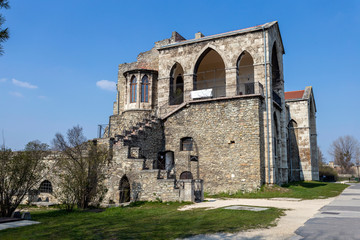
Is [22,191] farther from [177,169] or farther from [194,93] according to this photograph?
[194,93]

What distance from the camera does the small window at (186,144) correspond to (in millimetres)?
20938

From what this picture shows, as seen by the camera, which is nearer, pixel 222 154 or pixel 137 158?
pixel 137 158

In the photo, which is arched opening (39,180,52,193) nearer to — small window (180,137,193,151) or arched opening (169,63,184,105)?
small window (180,137,193,151)

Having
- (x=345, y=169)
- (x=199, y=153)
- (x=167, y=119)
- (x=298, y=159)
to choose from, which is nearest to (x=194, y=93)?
(x=167, y=119)

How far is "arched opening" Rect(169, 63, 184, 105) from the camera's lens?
23.7 meters

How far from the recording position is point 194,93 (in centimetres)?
2128

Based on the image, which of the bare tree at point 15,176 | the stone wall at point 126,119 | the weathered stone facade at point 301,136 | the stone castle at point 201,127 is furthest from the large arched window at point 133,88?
the weathered stone facade at point 301,136

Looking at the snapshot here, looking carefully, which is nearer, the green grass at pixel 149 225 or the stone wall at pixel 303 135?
the green grass at pixel 149 225

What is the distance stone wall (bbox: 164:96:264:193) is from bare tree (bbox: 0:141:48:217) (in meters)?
10.2

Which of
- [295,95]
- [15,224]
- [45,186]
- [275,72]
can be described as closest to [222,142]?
[275,72]

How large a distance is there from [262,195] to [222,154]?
3.58 meters

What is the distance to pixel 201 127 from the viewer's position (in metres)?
20.5

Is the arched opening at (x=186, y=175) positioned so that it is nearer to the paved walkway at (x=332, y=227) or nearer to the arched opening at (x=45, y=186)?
the arched opening at (x=45, y=186)

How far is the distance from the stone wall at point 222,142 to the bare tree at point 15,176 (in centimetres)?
1017
